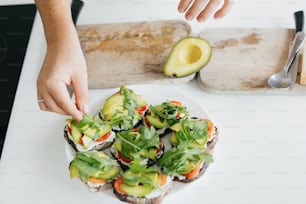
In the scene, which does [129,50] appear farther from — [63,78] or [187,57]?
[63,78]

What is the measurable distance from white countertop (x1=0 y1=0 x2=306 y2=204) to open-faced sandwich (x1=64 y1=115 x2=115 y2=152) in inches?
3.6

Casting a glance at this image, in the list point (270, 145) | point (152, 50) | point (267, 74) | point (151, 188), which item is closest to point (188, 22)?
point (152, 50)

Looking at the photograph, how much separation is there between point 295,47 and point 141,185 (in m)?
0.52

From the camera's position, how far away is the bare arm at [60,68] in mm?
1028

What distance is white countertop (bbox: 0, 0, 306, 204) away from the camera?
1120 millimetres

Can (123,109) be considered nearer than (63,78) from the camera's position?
No

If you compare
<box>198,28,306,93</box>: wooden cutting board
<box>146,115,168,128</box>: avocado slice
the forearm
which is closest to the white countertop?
<box>198,28,306,93</box>: wooden cutting board

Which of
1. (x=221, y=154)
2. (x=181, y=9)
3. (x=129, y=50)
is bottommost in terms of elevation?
(x=221, y=154)

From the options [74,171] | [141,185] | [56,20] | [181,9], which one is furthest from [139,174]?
[181,9]

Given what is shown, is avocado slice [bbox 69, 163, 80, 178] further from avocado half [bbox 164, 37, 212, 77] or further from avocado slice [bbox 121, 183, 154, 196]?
avocado half [bbox 164, 37, 212, 77]

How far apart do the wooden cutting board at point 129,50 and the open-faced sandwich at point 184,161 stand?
0.84ft

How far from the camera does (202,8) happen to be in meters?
1.31

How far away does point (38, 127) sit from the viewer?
125 centimetres

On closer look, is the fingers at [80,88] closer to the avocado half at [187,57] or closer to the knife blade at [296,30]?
the avocado half at [187,57]
